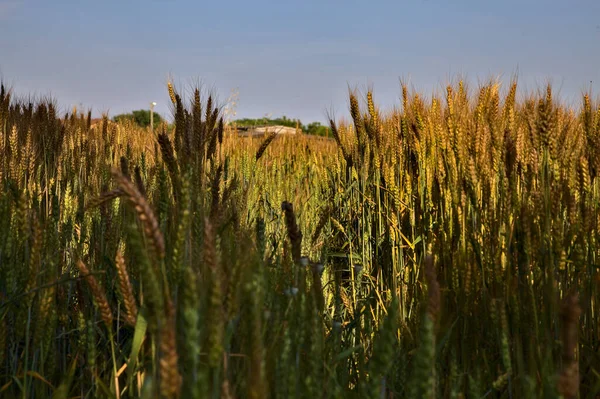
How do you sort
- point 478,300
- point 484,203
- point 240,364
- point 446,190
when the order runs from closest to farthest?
point 240,364 → point 478,300 → point 484,203 → point 446,190

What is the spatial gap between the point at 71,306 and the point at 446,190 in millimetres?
1443

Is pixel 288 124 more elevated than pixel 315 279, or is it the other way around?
pixel 288 124

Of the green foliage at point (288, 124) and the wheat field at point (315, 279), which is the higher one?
the green foliage at point (288, 124)

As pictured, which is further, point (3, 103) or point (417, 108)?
point (3, 103)

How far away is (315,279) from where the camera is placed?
133cm

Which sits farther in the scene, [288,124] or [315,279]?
[288,124]

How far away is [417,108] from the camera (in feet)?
10.2

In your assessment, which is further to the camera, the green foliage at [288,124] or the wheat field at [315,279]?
the green foliage at [288,124]

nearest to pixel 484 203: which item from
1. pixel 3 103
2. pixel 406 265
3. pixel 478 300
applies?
pixel 478 300

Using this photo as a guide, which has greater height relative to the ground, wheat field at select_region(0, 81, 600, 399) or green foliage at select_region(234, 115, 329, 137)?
green foliage at select_region(234, 115, 329, 137)

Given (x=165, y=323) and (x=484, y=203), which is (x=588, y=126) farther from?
(x=165, y=323)

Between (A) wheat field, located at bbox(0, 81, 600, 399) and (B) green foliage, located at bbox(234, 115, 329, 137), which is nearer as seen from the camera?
(A) wheat field, located at bbox(0, 81, 600, 399)

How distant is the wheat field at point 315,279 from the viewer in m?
0.97

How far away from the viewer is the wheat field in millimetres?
968
